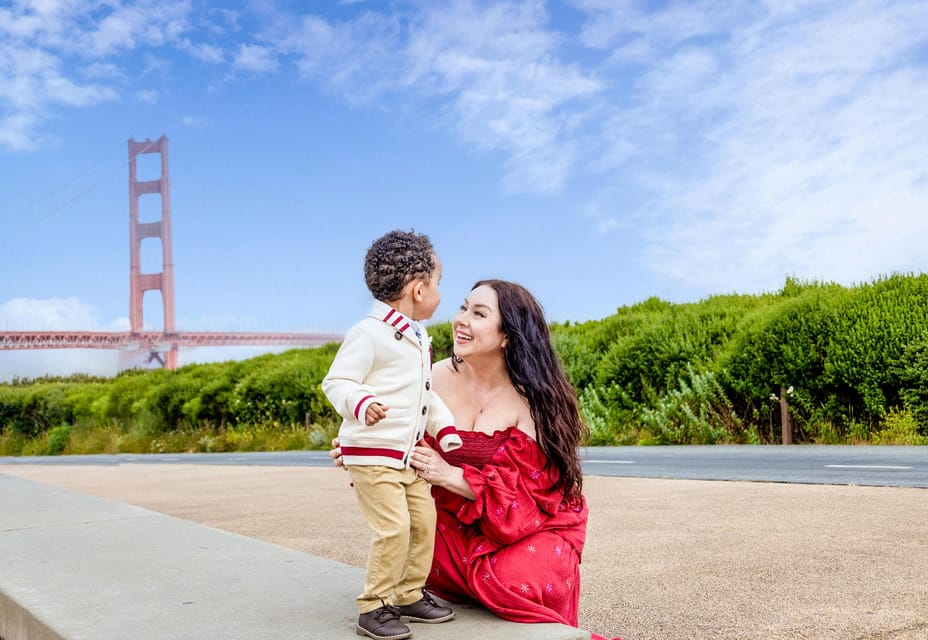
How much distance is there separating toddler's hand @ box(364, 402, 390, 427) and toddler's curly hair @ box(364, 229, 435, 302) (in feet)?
1.38

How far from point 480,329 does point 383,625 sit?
39.5 inches

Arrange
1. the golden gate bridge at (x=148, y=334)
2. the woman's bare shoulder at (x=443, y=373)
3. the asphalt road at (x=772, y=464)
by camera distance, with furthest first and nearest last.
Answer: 1. the golden gate bridge at (x=148, y=334)
2. the asphalt road at (x=772, y=464)
3. the woman's bare shoulder at (x=443, y=373)

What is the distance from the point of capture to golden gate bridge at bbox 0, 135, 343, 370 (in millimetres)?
43875

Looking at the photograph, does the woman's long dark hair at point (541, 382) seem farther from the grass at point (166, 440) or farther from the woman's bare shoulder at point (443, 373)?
the grass at point (166, 440)

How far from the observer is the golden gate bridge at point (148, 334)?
43875 mm

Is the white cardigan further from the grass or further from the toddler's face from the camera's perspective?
the grass

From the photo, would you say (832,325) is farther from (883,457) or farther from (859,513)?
(859,513)

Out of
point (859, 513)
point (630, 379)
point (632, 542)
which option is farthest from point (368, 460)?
point (630, 379)

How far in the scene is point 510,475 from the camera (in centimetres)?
288

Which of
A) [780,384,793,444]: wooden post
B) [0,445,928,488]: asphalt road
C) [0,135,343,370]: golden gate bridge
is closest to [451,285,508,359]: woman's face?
[0,445,928,488]: asphalt road

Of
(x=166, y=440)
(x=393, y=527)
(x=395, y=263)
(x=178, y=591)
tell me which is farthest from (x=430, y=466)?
(x=166, y=440)

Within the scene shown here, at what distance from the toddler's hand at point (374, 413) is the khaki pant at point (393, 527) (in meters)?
0.18

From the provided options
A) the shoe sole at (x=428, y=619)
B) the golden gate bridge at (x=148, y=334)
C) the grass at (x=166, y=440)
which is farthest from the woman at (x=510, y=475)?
the golden gate bridge at (x=148, y=334)

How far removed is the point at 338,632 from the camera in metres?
2.77
